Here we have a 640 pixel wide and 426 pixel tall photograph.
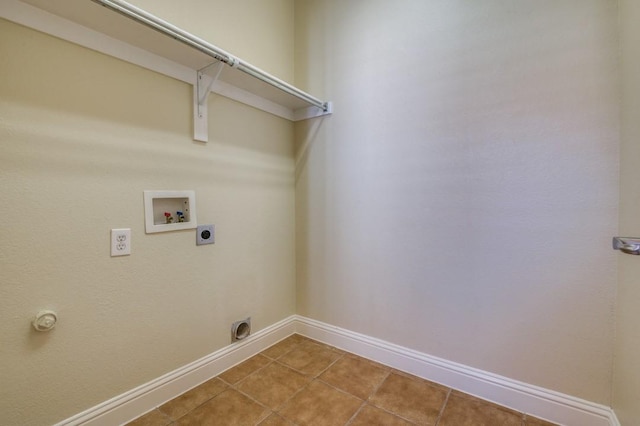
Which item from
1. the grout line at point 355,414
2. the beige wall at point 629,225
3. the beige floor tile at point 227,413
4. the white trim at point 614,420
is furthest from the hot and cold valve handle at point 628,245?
the beige floor tile at point 227,413

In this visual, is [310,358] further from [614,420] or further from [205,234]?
[614,420]

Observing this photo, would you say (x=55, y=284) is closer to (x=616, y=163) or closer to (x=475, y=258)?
(x=475, y=258)

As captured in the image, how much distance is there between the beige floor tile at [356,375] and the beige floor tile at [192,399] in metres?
0.65

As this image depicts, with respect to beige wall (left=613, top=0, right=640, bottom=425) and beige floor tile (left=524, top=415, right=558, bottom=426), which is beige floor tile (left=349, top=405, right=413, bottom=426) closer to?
beige floor tile (left=524, top=415, right=558, bottom=426)

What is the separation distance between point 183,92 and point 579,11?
2091 millimetres

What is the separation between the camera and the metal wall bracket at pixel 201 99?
1.65 m

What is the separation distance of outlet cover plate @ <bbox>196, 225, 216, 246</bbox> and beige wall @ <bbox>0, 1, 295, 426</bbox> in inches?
1.7

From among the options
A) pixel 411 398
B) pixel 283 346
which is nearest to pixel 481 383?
pixel 411 398

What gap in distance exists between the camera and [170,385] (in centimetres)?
155

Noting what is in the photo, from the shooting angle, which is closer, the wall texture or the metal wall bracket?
the wall texture

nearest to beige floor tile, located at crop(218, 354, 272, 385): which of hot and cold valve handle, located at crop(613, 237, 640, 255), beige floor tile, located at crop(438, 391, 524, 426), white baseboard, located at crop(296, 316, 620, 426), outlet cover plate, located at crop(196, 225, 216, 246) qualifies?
white baseboard, located at crop(296, 316, 620, 426)

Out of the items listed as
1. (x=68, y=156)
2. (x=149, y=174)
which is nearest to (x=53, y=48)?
(x=68, y=156)

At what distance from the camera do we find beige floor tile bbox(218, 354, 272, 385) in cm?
175

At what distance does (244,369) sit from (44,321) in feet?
3.71
